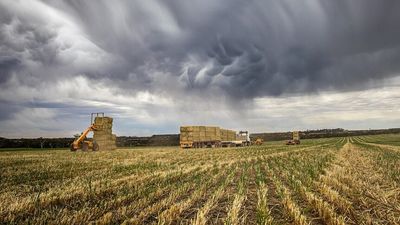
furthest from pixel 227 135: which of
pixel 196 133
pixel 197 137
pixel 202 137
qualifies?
pixel 196 133

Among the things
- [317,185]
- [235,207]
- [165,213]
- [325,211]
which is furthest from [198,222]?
[317,185]

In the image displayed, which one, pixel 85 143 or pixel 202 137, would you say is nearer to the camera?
pixel 85 143

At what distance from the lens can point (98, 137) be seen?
28406 mm

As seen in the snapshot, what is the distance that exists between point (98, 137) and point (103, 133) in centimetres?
62

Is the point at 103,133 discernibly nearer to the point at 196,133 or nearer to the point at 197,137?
the point at 196,133

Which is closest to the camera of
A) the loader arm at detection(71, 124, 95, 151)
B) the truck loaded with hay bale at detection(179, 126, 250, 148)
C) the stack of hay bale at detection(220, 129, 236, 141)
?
the loader arm at detection(71, 124, 95, 151)

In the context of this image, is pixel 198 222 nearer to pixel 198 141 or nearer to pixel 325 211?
pixel 325 211

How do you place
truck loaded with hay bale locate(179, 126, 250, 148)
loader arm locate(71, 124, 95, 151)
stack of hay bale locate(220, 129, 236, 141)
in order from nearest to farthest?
1. loader arm locate(71, 124, 95, 151)
2. truck loaded with hay bale locate(179, 126, 250, 148)
3. stack of hay bale locate(220, 129, 236, 141)

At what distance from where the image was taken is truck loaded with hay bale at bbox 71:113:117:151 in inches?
1097

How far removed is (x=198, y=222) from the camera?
484 centimetres

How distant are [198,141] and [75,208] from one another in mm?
38242

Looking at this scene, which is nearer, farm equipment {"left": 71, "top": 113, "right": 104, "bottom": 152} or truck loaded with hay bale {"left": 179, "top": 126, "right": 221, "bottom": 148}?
farm equipment {"left": 71, "top": 113, "right": 104, "bottom": 152}

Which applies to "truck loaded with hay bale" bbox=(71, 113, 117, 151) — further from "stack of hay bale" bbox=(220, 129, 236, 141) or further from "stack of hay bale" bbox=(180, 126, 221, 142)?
"stack of hay bale" bbox=(220, 129, 236, 141)

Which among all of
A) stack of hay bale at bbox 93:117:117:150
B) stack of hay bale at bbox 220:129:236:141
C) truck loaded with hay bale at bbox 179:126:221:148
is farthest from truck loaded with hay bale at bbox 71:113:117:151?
stack of hay bale at bbox 220:129:236:141
